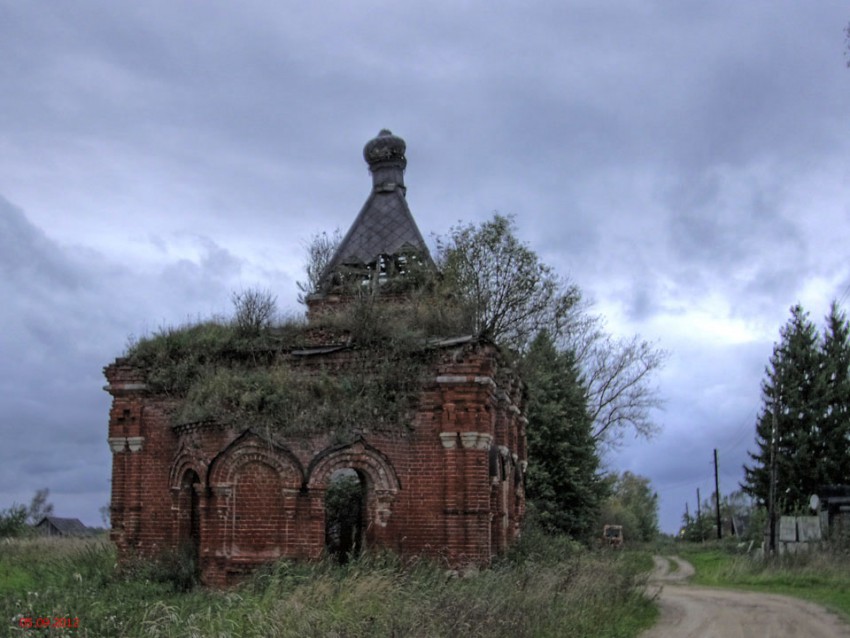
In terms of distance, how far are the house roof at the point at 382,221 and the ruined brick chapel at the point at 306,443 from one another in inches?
205

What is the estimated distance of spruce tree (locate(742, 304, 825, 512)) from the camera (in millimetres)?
36625

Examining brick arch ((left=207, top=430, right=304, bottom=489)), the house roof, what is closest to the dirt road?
brick arch ((left=207, top=430, right=304, bottom=489))

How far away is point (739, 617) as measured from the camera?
658 inches

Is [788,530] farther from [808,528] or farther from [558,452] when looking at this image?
[558,452]

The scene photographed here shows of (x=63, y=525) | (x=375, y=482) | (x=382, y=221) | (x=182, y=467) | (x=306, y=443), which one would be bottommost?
(x=63, y=525)

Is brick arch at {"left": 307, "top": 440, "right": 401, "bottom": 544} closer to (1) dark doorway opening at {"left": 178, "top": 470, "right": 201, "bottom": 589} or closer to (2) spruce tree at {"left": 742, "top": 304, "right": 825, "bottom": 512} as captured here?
(1) dark doorway opening at {"left": 178, "top": 470, "right": 201, "bottom": 589}

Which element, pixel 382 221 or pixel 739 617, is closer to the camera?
pixel 739 617

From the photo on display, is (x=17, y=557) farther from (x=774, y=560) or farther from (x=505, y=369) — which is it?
(x=774, y=560)

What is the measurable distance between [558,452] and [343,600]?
16.2m

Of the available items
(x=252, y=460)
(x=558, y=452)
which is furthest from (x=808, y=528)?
(x=252, y=460)

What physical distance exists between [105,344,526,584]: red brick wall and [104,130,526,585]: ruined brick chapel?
0.02 m

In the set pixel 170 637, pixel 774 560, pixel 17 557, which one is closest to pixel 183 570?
pixel 170 637

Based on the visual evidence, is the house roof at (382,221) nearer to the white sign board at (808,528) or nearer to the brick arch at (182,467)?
the brick arch at (182,467)

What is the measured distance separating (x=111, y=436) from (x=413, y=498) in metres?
5.74
